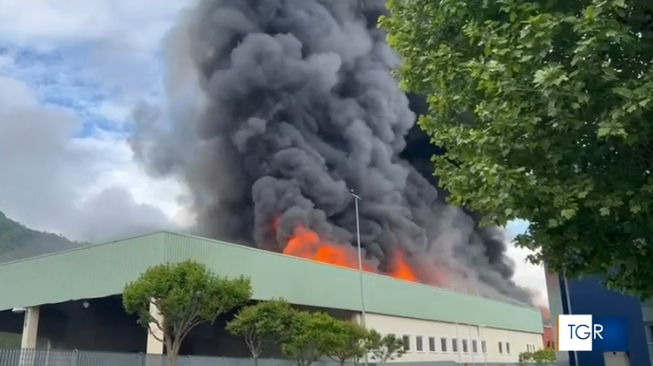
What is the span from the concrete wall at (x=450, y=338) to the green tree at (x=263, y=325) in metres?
11.3

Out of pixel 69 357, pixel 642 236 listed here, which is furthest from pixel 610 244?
pixel 69 357

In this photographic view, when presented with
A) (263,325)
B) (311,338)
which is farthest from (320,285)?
(263,325)

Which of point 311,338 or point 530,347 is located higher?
point 530,347

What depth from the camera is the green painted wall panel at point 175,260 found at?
26.4 metres

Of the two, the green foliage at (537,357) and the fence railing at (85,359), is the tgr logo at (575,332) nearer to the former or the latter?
the fence railing at (85,359)

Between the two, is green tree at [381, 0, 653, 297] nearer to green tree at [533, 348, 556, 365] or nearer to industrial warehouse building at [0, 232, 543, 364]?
industrial warehouse building at [0, 232, 543, 364]

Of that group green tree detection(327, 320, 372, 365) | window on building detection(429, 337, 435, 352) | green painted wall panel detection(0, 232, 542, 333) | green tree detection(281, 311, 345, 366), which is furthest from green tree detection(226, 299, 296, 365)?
window on building detection(429, 337, 435, 352)

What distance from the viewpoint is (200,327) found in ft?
106

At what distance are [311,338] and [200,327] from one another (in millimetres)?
8943

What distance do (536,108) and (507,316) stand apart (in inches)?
2138

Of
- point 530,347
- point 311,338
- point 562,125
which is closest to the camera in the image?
point 562,125

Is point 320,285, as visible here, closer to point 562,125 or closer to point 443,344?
point 443,344

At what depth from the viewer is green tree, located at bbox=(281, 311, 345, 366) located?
997 inches

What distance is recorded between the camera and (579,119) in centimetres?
603
